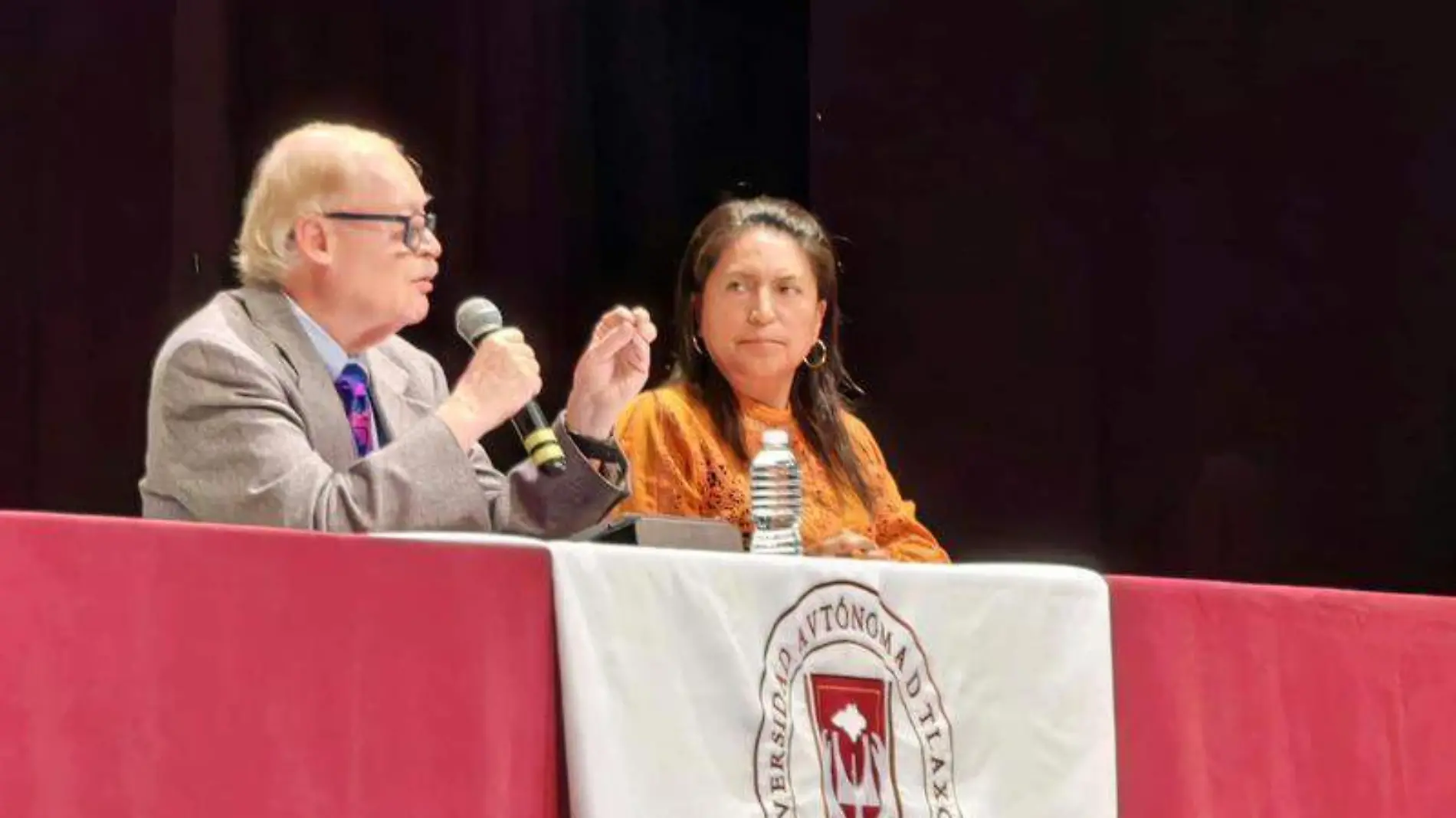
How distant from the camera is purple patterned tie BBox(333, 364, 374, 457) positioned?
2.38m

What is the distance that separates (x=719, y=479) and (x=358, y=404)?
2.31 feet

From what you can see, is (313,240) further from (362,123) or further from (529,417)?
(362,123)

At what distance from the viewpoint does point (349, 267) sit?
2.37 m

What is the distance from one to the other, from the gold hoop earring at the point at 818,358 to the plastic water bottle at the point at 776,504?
0.65m

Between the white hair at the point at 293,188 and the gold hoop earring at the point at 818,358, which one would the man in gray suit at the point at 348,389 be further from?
the gold hoop earring at the point at 818,358

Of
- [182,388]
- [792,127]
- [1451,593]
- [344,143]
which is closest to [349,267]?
[344,143]

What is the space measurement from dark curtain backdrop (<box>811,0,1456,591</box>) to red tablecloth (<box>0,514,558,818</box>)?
2.58 meters

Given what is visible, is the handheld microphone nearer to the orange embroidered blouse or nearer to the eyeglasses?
the eyeglasses

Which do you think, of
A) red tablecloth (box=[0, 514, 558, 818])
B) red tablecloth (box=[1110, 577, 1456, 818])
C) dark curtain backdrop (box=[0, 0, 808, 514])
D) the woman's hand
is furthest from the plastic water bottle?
dark curtain backdrop (box=[0, 0, 808, 514])

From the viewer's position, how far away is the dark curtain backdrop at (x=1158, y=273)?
3.84 metres

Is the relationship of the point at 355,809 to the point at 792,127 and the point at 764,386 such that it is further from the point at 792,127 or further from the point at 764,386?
the point at 792,127

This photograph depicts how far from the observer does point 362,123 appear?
328 centimetres

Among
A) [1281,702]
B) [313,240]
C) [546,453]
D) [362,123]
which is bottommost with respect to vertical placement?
[1281,702]

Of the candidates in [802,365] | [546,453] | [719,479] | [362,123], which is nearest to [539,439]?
[546,453]
